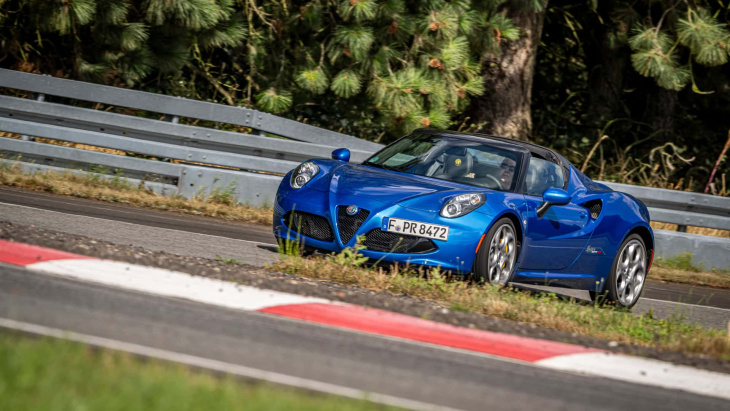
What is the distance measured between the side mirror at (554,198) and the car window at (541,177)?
0.23 metres

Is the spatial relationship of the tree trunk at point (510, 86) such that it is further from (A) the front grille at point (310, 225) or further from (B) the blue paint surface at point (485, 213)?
(A) the front grille at point (310, 225)

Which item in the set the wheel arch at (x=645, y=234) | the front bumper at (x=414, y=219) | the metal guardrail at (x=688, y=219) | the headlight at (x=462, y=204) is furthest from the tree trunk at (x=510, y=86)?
the front bumper at (x=414, y=219)

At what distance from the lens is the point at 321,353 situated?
15.0 ft

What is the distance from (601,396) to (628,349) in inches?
55.9

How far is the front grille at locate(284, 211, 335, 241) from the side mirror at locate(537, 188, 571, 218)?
185cm

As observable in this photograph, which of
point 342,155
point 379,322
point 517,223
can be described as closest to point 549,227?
point 517,223

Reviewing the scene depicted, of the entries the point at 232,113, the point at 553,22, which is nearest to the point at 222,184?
the point at 232,113

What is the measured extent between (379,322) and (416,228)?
1635 millimetres

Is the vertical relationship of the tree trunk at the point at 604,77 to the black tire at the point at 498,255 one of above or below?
above

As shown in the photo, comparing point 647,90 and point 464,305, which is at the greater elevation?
point 647,90

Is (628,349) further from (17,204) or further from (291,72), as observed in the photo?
(291,72)

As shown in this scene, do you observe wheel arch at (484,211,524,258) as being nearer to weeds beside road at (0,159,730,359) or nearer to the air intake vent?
weeds beside road at (0,159,730,359)

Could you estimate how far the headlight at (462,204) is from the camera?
716 cm

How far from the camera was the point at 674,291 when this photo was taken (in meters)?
10.1
